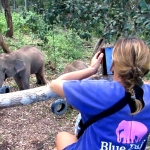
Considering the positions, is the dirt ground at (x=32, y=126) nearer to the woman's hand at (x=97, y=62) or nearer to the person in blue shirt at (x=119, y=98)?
the woman's hand at (x=97, y=62)

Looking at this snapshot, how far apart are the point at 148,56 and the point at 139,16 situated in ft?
4.87

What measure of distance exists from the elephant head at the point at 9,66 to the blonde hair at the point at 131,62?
532 cm

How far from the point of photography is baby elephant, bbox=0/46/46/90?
7234 mm

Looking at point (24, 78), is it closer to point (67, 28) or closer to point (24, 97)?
point (67, 28)

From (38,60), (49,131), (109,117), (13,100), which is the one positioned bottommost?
(49,131)

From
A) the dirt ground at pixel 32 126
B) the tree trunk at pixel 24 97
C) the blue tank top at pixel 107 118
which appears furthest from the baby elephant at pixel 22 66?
the blue tank top at pixel 107 118

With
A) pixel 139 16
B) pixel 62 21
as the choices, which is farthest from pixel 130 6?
pixel 139 16

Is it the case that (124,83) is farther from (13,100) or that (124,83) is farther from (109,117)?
(13,100)

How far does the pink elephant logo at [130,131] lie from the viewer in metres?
2.03

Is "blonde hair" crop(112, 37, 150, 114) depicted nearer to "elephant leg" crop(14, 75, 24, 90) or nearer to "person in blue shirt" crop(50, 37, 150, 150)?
"person in blue shirt" crop(50, 37, 150, 150)

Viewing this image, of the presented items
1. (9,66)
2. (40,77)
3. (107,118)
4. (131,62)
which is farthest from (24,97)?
(40,77)

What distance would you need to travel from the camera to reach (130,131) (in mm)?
2033

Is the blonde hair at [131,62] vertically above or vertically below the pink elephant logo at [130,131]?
above

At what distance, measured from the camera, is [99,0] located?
496cm
